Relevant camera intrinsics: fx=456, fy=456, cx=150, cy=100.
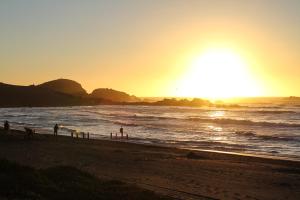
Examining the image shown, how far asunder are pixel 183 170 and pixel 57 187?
408 inches

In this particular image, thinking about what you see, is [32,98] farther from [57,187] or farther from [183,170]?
[57,187]

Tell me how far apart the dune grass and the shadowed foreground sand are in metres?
2.89

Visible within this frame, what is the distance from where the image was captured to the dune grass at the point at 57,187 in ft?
32.8

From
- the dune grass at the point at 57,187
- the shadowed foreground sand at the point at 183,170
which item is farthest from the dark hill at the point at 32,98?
the dune grass at the point at 57,187

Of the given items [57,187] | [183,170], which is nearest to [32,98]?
[183,170]

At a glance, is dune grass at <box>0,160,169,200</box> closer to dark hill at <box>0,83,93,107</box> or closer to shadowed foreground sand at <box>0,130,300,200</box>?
shadowed foreground sand at <box>0,130,300,200</box>

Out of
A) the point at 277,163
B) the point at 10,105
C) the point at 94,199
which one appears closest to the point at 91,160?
the point at 277,163

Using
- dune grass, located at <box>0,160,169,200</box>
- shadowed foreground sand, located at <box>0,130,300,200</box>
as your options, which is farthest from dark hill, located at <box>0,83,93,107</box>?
dune grass, located at <box>0,160,169,200</box>

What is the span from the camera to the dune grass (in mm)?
9992

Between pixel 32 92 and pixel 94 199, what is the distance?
623 feet

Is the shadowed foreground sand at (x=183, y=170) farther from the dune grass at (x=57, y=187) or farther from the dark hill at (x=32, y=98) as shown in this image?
the dark hill at (x=32, y=98)

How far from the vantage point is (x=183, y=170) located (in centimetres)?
2059

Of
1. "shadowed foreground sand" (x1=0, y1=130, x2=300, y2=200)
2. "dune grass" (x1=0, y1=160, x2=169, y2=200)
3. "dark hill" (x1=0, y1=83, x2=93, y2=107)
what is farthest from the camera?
"dark hill" (x1=0, y1=83, x2=93, y2=107)

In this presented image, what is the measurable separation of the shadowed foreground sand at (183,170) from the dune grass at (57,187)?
9.48 ft
